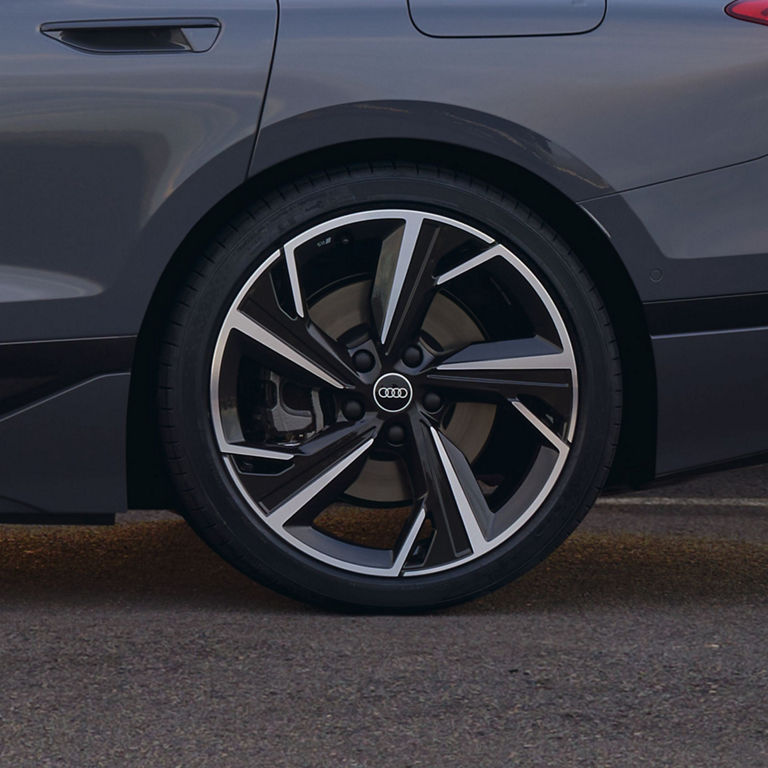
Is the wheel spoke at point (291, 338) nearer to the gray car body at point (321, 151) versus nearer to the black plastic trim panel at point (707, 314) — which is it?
the gray car body at point (321, 151)

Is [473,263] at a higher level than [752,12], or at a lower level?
lower

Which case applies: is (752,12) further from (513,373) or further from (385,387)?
(385,387)

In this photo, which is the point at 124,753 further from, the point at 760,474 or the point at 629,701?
the point at 760,474

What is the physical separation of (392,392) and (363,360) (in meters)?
0.08

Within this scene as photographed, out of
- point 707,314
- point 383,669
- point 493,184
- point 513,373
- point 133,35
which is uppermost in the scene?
point 133,35

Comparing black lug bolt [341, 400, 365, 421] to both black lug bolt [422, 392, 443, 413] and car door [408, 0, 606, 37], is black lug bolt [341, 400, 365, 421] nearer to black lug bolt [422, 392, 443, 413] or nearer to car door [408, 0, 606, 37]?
black lug bolt [422, 392, 443, 413]

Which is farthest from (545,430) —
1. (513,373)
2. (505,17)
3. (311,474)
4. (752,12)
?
(752,12)

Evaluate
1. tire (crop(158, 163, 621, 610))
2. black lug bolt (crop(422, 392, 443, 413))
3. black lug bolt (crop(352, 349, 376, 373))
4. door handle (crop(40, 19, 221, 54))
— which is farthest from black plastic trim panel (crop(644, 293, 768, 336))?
door handle (crop(40, 19, 221, 54))

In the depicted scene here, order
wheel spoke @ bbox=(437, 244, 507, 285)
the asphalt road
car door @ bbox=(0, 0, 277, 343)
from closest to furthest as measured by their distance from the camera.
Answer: the asphalt road < car door @ bbox=(0, 0, 277, 343) < wheel spoke @ bbox=(437, 244, 507, 285)

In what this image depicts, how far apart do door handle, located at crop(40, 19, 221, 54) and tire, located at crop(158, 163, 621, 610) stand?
324mm

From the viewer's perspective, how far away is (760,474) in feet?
15.8

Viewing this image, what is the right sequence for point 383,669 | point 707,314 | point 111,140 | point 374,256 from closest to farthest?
point 383,669 < point 111,140 < point 707,314 < point 374,256

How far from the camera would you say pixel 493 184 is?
108 inches

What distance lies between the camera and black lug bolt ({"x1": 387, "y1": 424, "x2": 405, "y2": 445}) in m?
2.73
